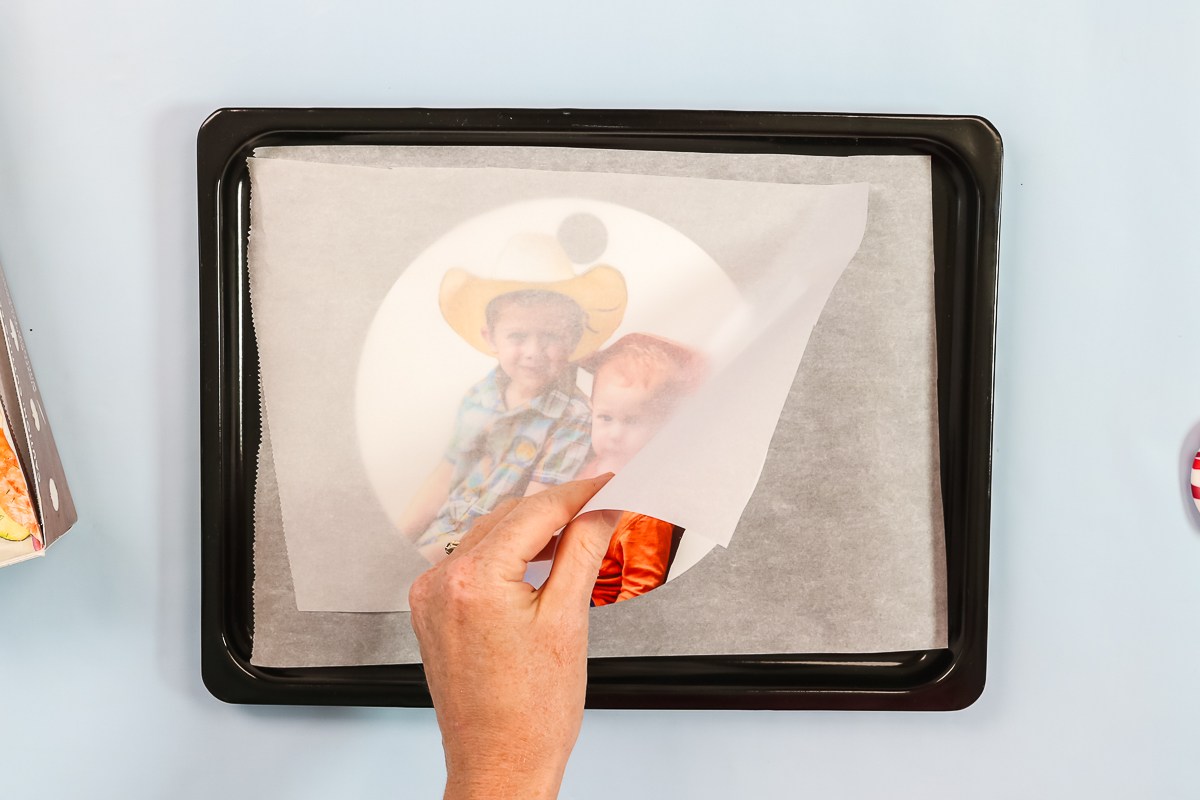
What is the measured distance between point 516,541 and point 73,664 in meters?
0.41

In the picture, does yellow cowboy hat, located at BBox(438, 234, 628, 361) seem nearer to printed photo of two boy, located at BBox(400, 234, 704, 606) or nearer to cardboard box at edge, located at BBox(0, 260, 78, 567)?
printed photo of two boy, located at BBox(400, 234, 704, 606)

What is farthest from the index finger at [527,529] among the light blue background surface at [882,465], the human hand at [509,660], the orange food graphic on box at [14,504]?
the orange food graphic on box at [14,504]

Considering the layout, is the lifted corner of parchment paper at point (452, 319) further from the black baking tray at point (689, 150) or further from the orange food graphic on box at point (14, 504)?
the orange food graphic on box at point (14, 504)

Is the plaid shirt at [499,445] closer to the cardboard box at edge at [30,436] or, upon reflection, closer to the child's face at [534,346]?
the child's face at [534,346]

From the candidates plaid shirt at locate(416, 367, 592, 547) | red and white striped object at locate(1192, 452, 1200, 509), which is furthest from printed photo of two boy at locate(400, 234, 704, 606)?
red and white striped object at locate(1192, 452, 1200, 509)

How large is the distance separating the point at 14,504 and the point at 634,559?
1.39ft

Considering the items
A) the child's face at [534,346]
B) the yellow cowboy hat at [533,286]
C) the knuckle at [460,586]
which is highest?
the yellow cowboy hat at [533,286]

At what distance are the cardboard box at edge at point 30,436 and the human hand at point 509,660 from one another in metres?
0.31

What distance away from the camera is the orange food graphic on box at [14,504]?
45 centimetres

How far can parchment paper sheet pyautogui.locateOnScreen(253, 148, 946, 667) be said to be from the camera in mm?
471

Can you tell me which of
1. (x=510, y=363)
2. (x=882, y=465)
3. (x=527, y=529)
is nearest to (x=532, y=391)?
(x=510, y=363)

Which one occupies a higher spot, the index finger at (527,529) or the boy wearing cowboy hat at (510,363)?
the boy wearing cowboy hat at (510,363)

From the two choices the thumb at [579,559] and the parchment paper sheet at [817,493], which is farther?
the parchment paper sheet at [817,493]

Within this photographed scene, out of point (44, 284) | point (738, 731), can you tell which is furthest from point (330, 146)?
point (738, 731)
